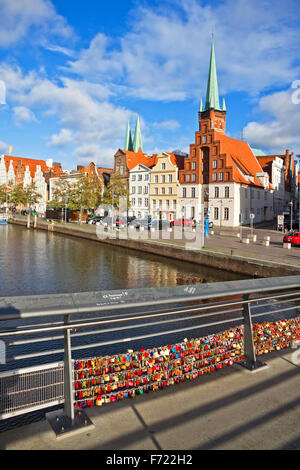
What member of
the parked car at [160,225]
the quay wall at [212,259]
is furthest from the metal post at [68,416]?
the parked car at [160,225]

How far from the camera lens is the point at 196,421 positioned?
331cm

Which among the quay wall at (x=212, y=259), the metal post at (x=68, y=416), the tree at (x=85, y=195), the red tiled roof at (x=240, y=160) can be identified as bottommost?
the quay wall at (x=212, y=259)

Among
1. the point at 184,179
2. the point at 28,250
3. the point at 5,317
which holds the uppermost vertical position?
the point at 184,179

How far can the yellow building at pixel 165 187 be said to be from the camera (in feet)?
235

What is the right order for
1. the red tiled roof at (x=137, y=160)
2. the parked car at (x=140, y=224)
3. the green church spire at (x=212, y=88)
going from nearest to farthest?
the parked car at (x=140, y=224), the green church spire at (x=212, y=88), the red tiled roof at (x=137, y=160)

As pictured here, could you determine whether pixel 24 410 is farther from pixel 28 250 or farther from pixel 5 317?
pixel 28 250

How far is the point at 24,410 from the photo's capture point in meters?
3.37

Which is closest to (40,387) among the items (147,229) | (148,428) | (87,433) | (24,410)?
(24,410)

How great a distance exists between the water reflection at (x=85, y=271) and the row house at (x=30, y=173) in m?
64.8

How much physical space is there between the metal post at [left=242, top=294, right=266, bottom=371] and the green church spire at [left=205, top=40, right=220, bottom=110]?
7925 centimetres

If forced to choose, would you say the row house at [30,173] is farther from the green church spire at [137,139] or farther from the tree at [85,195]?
the tree at [85,195]

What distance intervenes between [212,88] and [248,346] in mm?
83562

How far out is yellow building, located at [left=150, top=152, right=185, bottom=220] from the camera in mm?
71750
